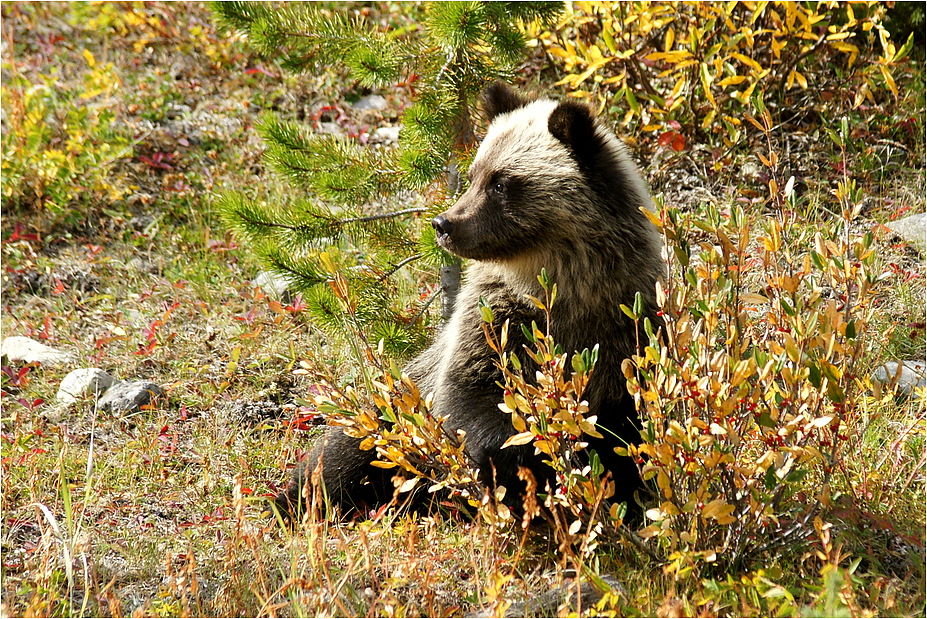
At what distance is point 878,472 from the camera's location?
3.31 meters

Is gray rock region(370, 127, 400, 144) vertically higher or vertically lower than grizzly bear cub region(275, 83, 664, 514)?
higher

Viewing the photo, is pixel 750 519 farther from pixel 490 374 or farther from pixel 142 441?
pixel 142 441

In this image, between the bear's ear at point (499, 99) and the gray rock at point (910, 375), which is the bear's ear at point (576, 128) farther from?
the gray rock at point (910, 375)

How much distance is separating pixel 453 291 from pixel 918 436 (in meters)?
2.20

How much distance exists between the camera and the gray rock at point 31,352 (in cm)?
491

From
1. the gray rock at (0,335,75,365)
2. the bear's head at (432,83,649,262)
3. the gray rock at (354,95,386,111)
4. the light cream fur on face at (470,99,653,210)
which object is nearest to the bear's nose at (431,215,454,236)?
the bear's head at (432,83,649,262)

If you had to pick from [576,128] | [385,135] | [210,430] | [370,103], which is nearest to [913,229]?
[576,128]

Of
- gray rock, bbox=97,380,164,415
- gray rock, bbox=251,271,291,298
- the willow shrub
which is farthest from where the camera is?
gray rock, bbox=251,271,291,298

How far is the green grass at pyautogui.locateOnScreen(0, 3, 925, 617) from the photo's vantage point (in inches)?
111

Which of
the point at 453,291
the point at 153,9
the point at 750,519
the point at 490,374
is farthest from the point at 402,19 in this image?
the point at 750,519

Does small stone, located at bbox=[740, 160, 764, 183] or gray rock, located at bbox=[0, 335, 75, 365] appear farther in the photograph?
small stone, located at bbox=[740, 160, 764, 183]

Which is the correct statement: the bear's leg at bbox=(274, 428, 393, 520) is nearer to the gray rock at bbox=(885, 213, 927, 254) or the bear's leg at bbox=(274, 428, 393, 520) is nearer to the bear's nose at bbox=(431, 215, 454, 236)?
the bear's nose at bbox=(431, 215, 454, 236)

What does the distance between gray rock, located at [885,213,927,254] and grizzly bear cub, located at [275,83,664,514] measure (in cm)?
219

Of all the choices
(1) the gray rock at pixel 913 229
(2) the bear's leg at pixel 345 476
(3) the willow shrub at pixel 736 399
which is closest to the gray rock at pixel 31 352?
(2) the bear's leg at pixel 345 476
